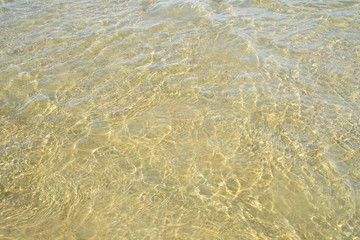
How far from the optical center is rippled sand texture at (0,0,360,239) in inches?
137

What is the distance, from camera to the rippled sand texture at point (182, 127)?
11.4ft

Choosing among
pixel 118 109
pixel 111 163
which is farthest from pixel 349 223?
pixel 118 109

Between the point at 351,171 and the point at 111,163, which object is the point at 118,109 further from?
the point at 351,171

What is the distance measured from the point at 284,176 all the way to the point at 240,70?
265cm

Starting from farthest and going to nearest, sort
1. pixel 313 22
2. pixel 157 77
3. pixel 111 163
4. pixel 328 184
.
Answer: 1. pixel 313 22
2. pixel 157 77
3. pixel 111 163
4. pixel 328 184

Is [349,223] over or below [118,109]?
below

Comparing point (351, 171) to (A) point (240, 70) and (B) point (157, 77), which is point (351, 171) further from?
Result: (B) point (157, 77)

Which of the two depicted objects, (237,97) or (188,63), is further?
(188,63)

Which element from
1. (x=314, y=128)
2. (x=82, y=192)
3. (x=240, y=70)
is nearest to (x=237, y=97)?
(x=240, y=70)

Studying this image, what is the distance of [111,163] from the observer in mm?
4148

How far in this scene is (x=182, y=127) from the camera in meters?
4.69

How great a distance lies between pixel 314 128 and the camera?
4.53 m

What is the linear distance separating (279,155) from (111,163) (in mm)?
2395

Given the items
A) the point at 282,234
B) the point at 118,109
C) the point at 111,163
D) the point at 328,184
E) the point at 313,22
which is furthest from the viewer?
the point at 313,22
